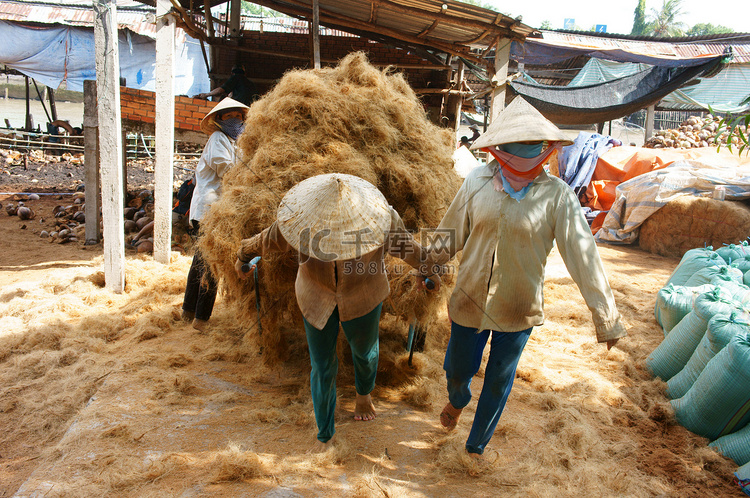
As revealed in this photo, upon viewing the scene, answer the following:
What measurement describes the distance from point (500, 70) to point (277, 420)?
580cm

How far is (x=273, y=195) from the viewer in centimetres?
283

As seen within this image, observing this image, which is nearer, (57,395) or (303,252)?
(303,252)

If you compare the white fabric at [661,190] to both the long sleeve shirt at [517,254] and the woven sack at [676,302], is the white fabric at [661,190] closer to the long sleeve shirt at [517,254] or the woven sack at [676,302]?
the woven sack at [676,302]

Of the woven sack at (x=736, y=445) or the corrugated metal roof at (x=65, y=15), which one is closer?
the woven sack at (x=736, y=445)

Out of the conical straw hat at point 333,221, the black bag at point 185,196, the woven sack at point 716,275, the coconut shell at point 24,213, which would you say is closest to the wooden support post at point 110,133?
the black bag at point 185,196

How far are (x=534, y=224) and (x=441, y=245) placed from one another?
20.3 inches

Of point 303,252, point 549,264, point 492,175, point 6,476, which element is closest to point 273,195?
point 303,252

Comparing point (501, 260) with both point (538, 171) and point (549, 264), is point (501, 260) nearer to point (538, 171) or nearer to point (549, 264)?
point (538, 171)

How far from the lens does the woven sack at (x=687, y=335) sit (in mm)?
3090

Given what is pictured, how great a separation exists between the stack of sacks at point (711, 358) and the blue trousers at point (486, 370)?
4.07ft

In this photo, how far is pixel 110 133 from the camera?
476 centimetres

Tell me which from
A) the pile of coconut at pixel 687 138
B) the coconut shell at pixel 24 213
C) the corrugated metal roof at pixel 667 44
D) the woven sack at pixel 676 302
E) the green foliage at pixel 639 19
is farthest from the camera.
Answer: the green foliage at pixel 639 19

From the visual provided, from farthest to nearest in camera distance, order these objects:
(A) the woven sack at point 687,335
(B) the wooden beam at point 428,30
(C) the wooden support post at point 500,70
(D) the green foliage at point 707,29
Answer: (D) the green foliage at point 707,29 → (C) the wooden support post at point 500,70 → (B) the wooden beam at point 428,30 → (A) the woven sack at point 687,335

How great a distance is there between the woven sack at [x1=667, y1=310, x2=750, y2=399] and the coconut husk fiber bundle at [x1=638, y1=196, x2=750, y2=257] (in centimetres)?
499
